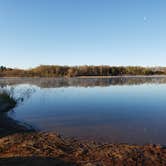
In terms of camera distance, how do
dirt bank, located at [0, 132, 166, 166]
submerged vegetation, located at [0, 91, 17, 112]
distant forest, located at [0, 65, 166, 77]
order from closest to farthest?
dirt bank, located at [0, 132, 166, 166]
submerged vegetation, located at [0, 91, 17, 112]
distant forest, located at [0, 65, 166, 77]

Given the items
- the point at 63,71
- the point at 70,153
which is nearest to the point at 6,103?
the point at 70,153

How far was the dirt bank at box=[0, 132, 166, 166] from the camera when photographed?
4883 millimetres

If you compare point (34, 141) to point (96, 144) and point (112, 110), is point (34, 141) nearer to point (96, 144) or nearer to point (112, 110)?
point (96, 144)

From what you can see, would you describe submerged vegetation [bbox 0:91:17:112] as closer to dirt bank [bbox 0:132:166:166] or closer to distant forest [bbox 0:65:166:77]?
dirt bank [bbox 0:132:166:166]

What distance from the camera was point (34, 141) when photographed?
635 cm

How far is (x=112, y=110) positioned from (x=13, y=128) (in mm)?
5300

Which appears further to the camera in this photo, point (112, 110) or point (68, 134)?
point (112, 110)

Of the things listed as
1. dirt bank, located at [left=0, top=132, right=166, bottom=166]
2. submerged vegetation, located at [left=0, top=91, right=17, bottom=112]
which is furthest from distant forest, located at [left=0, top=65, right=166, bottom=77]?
dirt bank, located at [left=0, top=132, right=166, bottom=166]

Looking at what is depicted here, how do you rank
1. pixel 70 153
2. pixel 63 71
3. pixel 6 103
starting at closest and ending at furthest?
pixel 70 153 < pixel 6 103 < pixel 63 71

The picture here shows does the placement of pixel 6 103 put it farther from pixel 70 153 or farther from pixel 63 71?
pixel 63 71

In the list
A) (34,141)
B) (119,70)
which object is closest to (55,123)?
(34,141)

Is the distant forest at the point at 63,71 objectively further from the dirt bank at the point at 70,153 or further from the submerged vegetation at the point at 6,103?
the dirt bank at the point at 70,153

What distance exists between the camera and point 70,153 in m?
5.46

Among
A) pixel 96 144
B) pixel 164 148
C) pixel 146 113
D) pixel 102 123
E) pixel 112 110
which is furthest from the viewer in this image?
pixel 112 110
